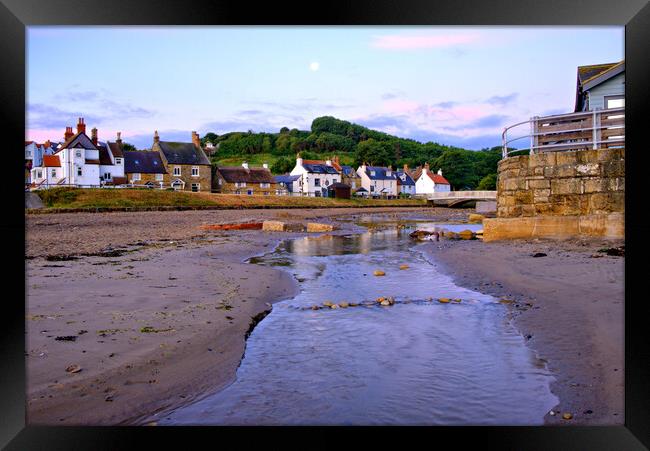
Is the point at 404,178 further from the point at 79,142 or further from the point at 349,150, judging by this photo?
the point at 79,142

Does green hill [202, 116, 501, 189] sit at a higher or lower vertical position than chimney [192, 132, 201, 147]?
higher

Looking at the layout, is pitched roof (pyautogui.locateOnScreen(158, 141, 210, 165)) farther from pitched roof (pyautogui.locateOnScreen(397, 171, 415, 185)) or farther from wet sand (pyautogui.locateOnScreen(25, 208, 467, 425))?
wet sand (pyautogui.locateOnScreen(25, 208, 467, 425))

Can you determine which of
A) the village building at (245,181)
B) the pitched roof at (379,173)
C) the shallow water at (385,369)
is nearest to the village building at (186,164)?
the village building at (245,181)

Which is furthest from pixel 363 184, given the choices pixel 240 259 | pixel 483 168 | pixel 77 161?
pixel 240 259

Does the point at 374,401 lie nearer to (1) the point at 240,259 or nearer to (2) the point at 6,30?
(2) the point at 6,30

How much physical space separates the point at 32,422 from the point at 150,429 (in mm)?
1023

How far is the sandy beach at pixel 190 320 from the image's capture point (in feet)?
13.2

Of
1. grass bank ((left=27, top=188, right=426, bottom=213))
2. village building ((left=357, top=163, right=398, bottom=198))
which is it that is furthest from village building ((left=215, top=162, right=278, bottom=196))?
village building ((left=357, top=163, right=398, bottom=198))

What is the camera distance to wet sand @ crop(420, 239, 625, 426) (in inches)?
161

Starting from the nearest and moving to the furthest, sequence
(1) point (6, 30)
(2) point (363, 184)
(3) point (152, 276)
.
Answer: (1) point (6, 30) < (3) point (152, 276) < (2) point (363, 184)

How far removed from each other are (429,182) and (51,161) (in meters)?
56.5

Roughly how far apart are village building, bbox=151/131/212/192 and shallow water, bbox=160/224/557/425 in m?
49.3

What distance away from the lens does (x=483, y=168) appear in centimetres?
8344

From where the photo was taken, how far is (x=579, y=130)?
12891 mm
